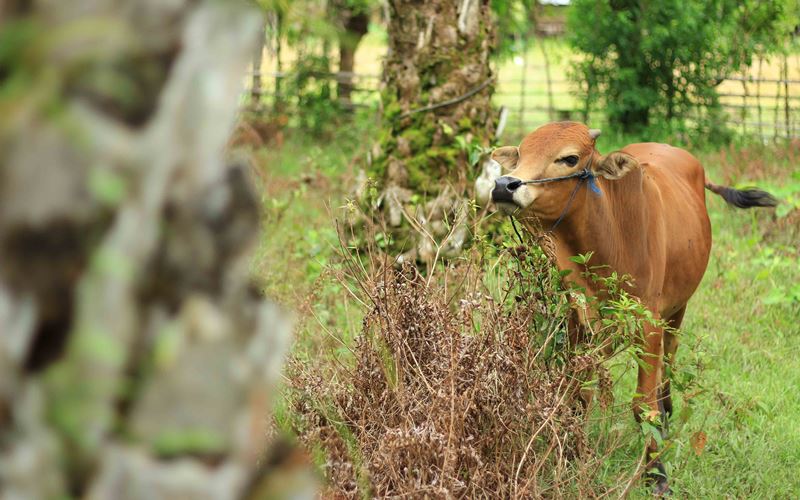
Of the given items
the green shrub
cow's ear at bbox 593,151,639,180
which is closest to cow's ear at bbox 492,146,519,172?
cow's ear at bbox 593,151,639,180

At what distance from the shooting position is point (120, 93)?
1043mm

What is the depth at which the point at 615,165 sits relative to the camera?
4.19m

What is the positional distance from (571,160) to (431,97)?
2.57 metres

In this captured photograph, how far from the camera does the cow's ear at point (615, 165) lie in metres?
4.17

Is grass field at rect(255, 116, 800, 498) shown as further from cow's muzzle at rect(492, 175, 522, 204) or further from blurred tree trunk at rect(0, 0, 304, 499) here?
blurred tree trunk at rect(0, 0, 304, 499)

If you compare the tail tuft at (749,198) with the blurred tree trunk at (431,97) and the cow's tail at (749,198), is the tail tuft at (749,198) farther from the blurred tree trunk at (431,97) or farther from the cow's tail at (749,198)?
the blurred tree trunk at (431,97)

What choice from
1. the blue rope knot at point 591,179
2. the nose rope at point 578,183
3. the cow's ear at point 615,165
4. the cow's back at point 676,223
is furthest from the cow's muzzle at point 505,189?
the cow's back at point 676,223

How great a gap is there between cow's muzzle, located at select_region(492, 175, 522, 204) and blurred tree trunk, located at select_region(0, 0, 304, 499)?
276 centimetres

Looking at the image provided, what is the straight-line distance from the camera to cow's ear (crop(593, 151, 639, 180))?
164 inches

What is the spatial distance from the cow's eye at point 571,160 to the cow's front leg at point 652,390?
73cm

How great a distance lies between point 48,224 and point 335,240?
19.0 ft

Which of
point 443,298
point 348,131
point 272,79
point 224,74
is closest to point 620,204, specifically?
point 443,298

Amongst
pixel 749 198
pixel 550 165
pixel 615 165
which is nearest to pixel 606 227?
pixel 615 165

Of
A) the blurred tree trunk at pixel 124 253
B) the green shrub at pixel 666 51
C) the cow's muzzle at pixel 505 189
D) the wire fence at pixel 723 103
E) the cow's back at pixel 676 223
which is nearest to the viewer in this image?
the blurred tree trunk at pixel 124 253
